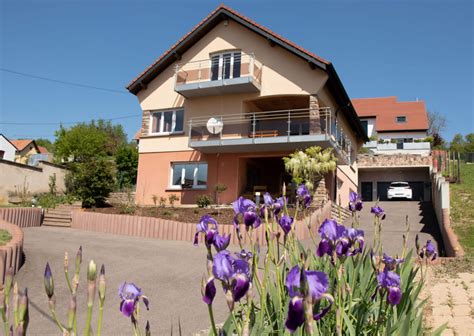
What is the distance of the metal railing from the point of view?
17.5 meters

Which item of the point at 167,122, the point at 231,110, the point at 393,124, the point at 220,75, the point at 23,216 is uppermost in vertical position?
the point at 393,124

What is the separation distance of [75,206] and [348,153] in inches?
499

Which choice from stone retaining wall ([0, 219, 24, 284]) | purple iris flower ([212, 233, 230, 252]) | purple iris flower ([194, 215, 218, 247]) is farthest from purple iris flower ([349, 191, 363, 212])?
stone retaining wall ([0, 219, 24, 284])

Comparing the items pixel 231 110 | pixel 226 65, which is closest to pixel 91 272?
pixel 231 110

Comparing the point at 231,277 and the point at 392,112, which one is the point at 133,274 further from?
the point at 392,112

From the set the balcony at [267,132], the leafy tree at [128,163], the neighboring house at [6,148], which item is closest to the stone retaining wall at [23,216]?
the balcony at [267,132]

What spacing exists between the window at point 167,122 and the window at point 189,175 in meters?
1.74

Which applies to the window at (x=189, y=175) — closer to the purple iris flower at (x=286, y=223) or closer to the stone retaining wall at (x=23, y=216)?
the stone retaining wall at (x=23, y=216)

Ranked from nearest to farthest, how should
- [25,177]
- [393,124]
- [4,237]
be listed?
[4,237] < [25,177] < [393,124]

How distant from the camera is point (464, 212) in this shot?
12.5 meters

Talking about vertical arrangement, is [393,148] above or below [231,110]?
above

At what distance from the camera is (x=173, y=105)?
63.4 feet

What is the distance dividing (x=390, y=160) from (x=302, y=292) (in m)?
29.9

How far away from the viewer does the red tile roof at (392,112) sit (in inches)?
1442
